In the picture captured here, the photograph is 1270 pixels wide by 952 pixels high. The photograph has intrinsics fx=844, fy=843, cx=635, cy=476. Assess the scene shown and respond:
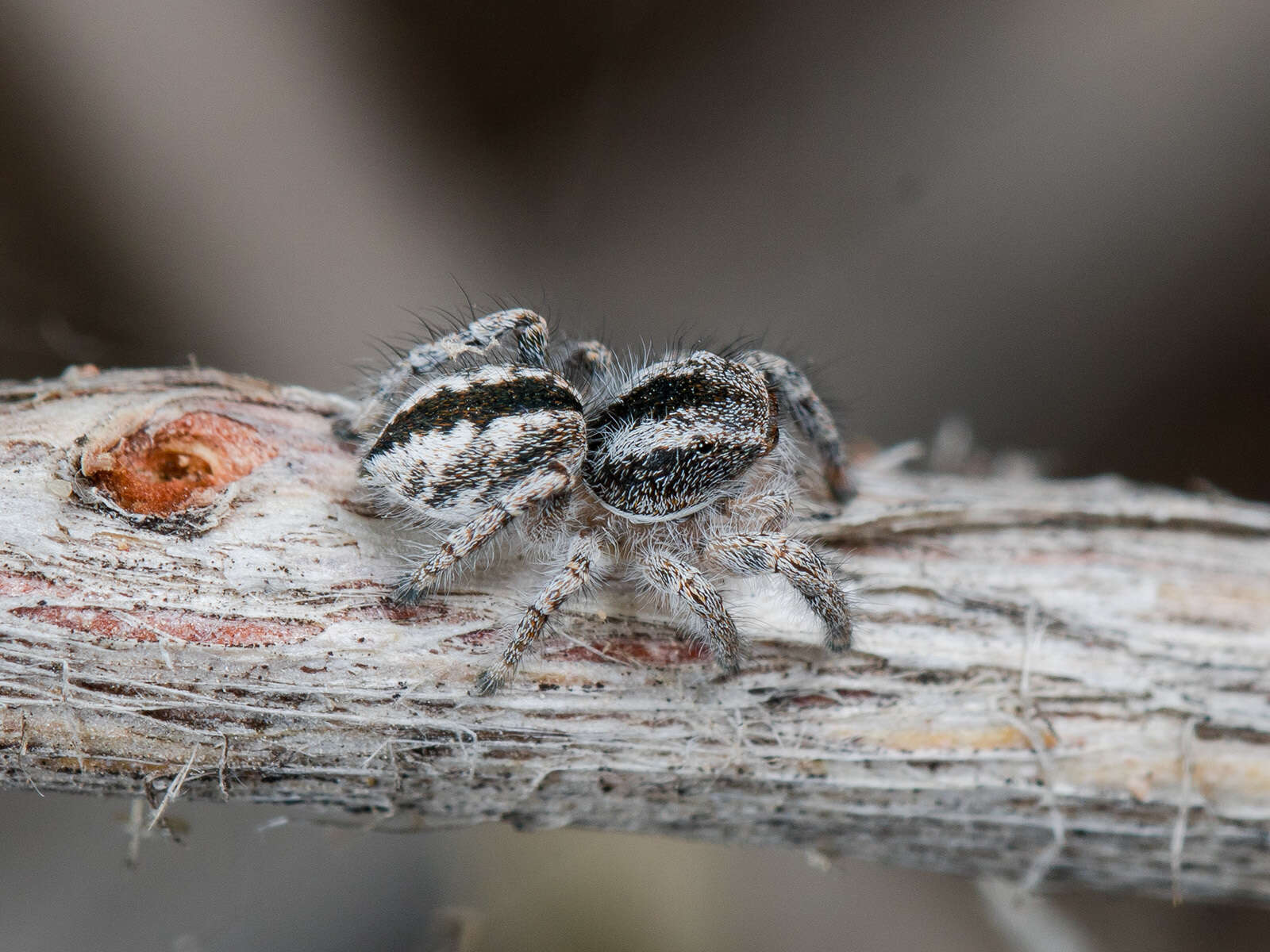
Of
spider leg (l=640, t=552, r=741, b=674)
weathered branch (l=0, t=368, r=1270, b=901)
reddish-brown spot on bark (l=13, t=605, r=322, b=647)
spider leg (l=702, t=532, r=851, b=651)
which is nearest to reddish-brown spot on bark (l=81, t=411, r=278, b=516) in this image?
weathered branch (l=0, t=368, r=1270, b=901)

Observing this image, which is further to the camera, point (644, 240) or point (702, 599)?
point (644, 240)

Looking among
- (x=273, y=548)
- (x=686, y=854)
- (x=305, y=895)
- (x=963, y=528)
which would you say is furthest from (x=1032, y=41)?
(x=305, y=895)

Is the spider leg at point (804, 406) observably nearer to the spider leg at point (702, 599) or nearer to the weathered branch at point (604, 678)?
the weathered branch at point (604, 678)

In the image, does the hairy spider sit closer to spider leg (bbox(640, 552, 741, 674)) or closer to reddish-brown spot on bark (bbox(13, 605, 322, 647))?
spider leg (bbox(640, 552, 741, 674))

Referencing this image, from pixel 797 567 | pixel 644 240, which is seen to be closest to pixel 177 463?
pixel 797 567

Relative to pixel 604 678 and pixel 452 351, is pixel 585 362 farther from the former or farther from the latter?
pixel 604 678

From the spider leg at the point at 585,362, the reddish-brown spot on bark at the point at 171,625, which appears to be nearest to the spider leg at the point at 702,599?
the spider leg at the point at 585,362
